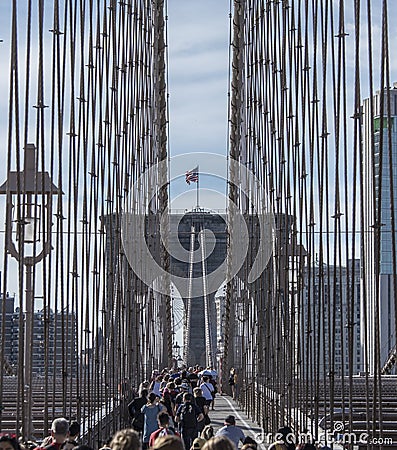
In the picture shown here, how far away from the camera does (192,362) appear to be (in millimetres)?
52875

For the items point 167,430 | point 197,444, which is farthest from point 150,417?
point 197,444

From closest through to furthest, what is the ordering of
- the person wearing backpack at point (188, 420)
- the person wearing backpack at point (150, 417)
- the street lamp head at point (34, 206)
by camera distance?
the street lamp head at point (34, 206)
the person wearing backpack at point (150, 417)
the person wearing backpack at point (188, 420)

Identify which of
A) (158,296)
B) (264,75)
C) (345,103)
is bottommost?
(158,296)

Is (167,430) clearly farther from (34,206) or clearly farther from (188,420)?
(188,420)

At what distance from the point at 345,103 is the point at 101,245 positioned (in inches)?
230

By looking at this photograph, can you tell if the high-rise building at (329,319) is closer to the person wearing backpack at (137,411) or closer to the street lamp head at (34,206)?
the person wearing backpack at (137,411)

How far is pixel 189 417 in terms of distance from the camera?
1245 cm

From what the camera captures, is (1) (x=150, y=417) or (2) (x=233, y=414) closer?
(1) (x=150, y=417)

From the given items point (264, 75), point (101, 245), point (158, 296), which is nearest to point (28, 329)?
point (101, 245)

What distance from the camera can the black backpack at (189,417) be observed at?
489 inches

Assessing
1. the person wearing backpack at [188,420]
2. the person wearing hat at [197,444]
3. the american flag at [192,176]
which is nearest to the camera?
the person wearing hat at [197,444]

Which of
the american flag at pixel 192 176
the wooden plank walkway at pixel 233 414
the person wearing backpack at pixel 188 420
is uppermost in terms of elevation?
the american flag at pixel 192 176

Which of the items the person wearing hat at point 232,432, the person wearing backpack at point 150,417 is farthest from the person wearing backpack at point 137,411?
the person wearing hat at point 232,432

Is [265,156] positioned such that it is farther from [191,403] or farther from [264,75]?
[191,403]
